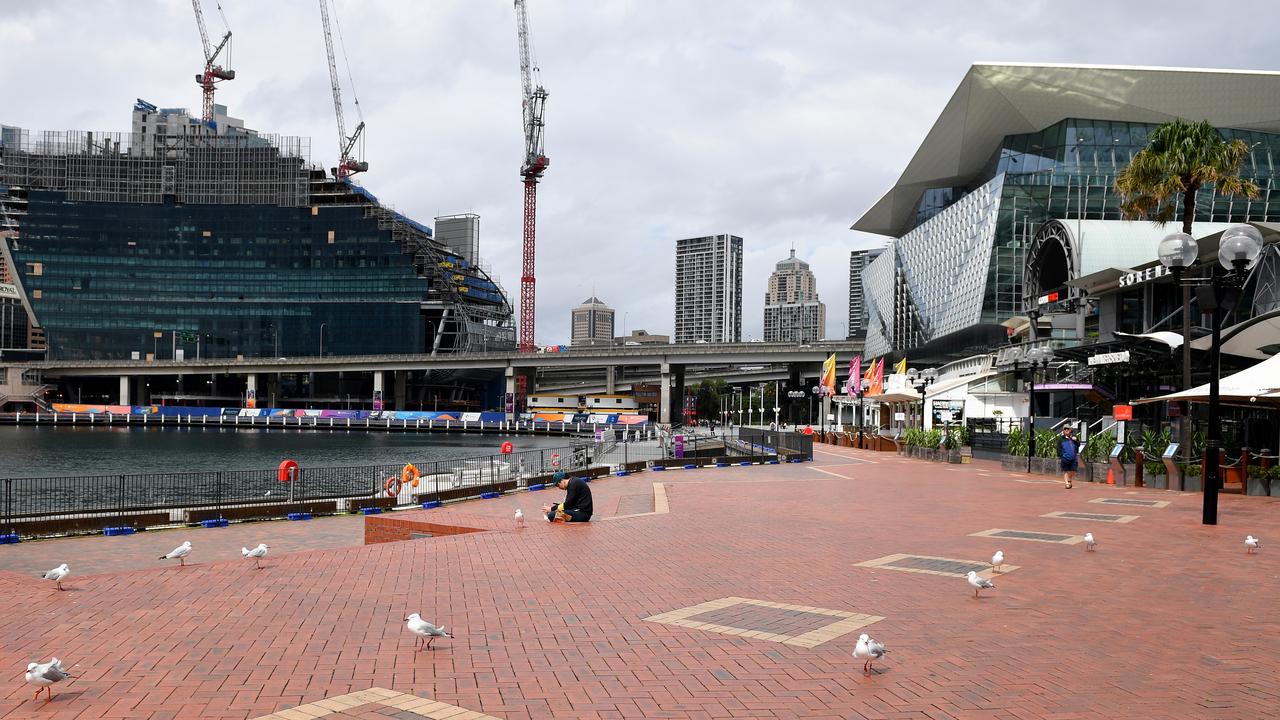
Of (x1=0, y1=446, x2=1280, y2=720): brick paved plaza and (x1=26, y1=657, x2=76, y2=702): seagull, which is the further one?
(x1=0, y1=446, x2=1280, y2=720): brick paved plaza

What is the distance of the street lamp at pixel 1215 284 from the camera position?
15125 millimetres

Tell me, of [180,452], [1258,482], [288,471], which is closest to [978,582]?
[1258,482]

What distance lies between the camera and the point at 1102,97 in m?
78.6

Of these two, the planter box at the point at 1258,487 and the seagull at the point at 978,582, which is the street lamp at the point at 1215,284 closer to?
the planter box at the point at 1258,487

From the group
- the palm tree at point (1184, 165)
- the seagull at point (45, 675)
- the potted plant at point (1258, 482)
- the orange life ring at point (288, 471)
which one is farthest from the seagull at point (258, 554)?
the palm tree at point (1184, 165)

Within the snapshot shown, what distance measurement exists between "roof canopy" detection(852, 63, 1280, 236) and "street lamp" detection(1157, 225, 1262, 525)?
6981 centimetres

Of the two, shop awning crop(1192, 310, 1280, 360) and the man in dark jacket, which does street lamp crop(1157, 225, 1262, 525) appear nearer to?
the man in dark jacket

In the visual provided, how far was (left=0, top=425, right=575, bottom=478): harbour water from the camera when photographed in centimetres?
5541

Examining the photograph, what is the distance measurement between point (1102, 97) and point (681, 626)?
3289 inches

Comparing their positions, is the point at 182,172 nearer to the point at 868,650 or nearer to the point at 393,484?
the point at 393,484

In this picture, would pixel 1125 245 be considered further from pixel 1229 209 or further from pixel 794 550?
pixel 794 550

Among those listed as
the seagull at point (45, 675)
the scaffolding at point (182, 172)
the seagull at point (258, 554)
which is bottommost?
the seagull at point (258, 554)

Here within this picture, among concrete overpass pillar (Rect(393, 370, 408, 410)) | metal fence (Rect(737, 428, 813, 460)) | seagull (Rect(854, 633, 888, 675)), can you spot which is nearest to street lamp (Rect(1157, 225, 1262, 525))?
seagull (Rect(854, 633, 888, 675))

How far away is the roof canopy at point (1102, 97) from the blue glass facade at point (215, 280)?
106 meters
